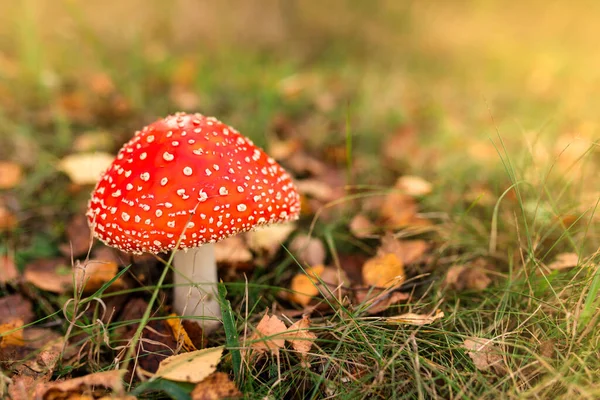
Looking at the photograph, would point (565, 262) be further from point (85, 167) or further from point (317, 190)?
point (85, 167)

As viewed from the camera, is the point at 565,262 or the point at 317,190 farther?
the point at 317,190

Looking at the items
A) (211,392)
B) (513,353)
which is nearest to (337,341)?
(211,392)

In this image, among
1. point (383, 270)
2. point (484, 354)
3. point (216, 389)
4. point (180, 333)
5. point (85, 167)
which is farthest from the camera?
point (85, 167)

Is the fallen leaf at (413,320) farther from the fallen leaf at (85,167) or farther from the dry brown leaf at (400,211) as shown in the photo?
the fallen leaf at (85,167)

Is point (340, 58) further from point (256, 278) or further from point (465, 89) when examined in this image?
point (256, 278)

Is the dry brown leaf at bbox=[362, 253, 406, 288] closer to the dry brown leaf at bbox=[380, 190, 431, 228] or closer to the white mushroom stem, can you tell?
the dry brown leaf at bbox=[380, 190, 431, 228]

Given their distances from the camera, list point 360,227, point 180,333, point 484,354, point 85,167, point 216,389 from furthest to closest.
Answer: point 85,167 < point 360,227 < point 180,333 < point 484,354 < point 216,389

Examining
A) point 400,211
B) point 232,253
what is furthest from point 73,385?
point 400,211

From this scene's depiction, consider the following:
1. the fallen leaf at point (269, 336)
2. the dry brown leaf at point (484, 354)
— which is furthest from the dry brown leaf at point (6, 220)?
the dry brown leaf at point (484, 354)
